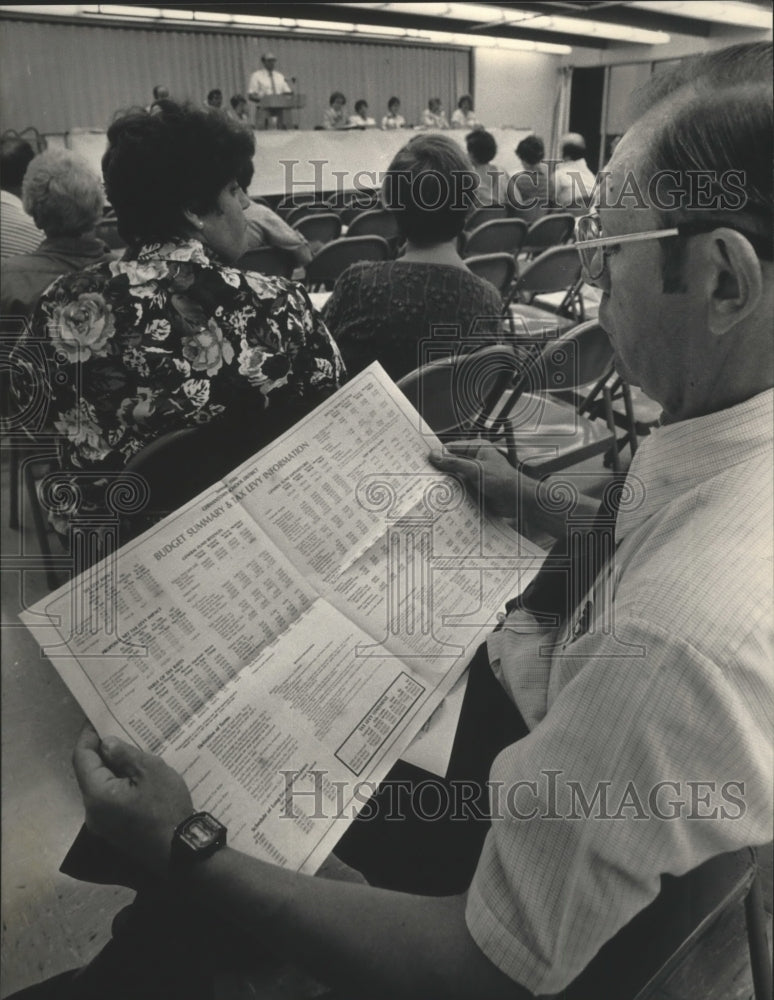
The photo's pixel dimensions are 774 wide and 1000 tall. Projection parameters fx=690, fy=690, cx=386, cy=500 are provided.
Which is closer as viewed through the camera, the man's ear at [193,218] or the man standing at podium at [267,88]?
the man's ear at [193,218]

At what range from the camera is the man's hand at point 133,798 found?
0.56 meters

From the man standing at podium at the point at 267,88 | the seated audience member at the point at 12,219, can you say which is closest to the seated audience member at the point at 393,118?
the man standing at podium at the point at 267,88

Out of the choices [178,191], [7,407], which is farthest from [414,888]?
[7,407]

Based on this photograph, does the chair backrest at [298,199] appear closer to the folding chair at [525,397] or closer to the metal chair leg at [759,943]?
the folding chair at [525,397]

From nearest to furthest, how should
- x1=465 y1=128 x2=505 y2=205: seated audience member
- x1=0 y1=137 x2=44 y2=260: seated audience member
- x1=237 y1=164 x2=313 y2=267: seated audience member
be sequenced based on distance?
1. x1=0 y1=137 x2=44 y2=260: seated audience member
2. x1=237 y1=164 x2=313 y2=267: seated audience member
3. x1=465 y1=128 x2=505 y2=205: seated audience member

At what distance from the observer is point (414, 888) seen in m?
0.72

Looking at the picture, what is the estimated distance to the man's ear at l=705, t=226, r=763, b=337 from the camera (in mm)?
529

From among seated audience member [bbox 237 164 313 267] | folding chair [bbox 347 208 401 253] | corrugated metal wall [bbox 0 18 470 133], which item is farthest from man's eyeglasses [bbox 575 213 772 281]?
corrugated metal wall [bbox 0 18 470 133]

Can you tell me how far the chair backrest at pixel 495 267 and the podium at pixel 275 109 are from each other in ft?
22.6

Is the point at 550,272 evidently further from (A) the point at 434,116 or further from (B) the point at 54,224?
(A) the point at 434,116

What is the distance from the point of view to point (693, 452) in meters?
0.59

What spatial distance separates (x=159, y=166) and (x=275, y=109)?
9728 millimetres

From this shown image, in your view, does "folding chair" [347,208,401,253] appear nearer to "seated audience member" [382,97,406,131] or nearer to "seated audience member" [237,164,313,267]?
"seated audience member" [237,164,313,267]

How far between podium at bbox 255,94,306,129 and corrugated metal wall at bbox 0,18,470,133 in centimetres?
87
